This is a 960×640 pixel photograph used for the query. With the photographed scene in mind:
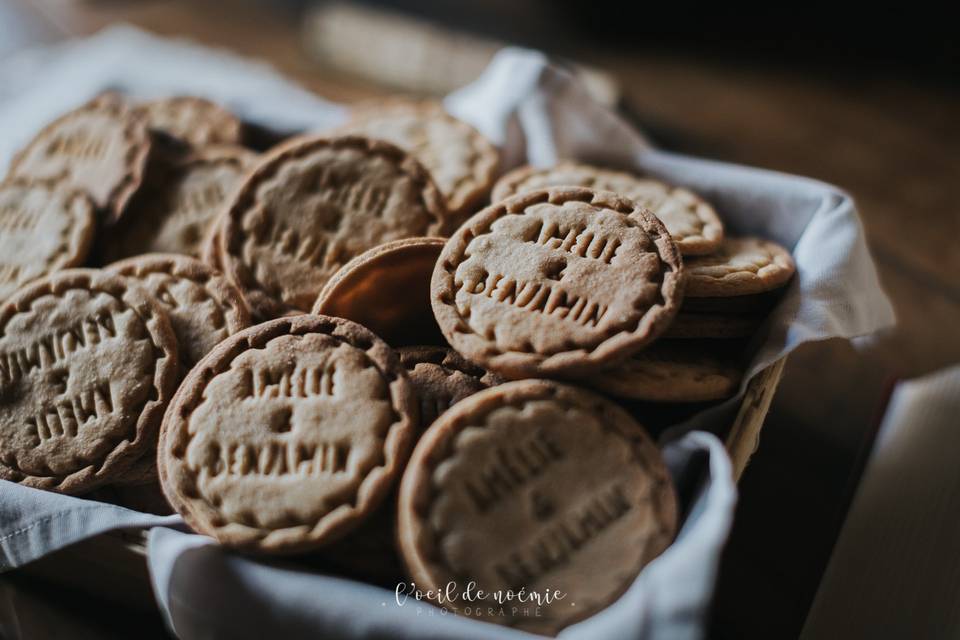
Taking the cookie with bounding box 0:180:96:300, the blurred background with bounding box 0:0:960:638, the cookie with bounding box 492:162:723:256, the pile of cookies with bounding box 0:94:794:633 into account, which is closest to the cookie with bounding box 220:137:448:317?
the pile of cookies with bounding box 0:94:794:633

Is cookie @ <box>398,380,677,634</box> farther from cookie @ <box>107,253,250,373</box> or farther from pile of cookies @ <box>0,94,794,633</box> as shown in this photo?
cookie @ <box>107,253,250,373</box>

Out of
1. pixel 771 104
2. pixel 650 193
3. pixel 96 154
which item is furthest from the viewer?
pixel 771 104

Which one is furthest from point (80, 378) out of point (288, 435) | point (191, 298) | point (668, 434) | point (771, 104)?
point (771, 104)

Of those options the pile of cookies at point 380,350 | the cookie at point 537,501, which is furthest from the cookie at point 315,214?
the cookie at point 537,501

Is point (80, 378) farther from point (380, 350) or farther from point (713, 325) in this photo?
point (713, 325)

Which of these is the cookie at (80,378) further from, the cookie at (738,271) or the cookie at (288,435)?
the cookie at (738,271)

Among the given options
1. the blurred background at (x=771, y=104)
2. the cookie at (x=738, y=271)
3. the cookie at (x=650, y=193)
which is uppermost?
the cookie at (x=650, y=193)

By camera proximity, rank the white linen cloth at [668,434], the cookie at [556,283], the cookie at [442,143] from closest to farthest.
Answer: the white linen cloth at [668,434] → the cookie at [556,283] → the cookie at [442,143]

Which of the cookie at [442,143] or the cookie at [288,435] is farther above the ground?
the cookie at [442,143]
